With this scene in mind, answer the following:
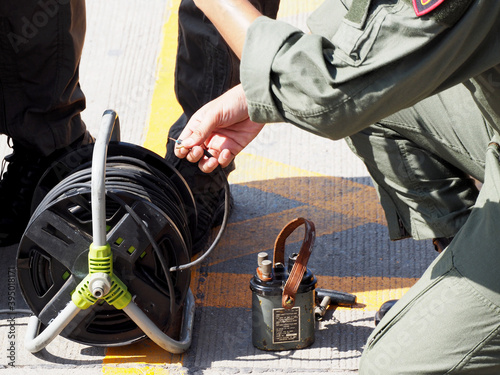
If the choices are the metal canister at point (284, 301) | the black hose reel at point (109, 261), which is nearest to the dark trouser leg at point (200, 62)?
the black hose reel at point (109, 261)

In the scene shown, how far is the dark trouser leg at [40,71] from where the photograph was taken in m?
3.03

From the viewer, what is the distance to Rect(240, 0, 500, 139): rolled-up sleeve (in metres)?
1.66

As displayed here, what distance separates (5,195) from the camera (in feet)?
10.4

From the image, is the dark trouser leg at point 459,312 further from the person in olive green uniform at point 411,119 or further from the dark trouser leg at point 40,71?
the dark trouser leg at point 40,71

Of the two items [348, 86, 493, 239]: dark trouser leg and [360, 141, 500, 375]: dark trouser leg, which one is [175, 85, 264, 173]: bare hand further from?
[360, 141, 500, 375]: dark trouser leg

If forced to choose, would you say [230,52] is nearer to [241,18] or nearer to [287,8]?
[241,18]

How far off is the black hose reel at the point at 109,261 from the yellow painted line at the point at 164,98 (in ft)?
3.64

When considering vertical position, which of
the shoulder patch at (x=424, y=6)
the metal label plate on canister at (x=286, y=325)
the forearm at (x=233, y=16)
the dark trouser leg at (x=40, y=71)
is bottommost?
the metal label plate on canister at (x=286, y=325)

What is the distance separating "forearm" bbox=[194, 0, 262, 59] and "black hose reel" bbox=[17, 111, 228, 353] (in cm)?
52

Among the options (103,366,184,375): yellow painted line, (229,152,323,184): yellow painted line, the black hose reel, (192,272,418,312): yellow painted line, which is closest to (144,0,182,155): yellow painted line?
(229,152,323,184): yellow painted line

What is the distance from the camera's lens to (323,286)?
294 centimetres

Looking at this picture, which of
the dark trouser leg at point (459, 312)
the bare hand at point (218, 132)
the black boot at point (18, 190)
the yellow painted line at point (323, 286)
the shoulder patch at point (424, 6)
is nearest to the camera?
the shoulder patch at point (424, 6)

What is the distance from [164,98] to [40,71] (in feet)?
3.55

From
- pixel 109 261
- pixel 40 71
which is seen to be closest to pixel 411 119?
pixel 109 261
